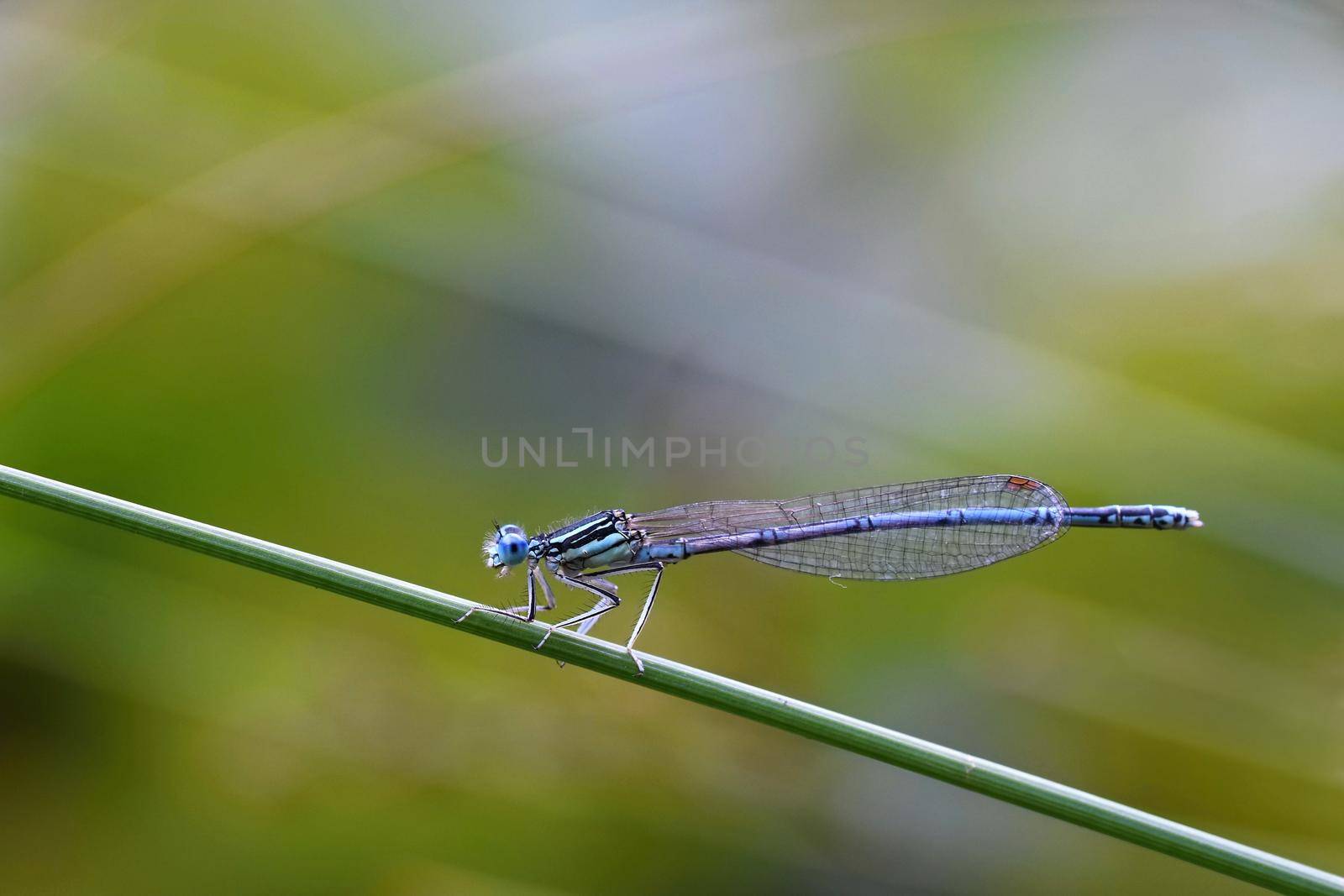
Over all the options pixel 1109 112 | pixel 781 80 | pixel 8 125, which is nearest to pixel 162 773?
pixel 8 125

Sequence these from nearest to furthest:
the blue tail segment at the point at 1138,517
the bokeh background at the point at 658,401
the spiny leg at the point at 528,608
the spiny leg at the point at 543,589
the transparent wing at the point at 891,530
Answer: the spiny leg at the point at 528,608 < the spiny leg at the point at 543,589 < the bokeh background at the point at 658,401 < the blue tail segment at the point at 1138,517 < the transparent wing at the point at 891,530

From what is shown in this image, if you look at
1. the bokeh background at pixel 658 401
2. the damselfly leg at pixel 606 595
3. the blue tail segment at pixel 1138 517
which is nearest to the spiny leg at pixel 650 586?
the damselfly leg at pixel 606 595

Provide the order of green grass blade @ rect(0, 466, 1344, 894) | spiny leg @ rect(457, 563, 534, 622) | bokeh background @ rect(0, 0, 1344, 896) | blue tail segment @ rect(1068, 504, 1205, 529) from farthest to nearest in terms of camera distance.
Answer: blue tail segment @ rect(1068, 504, 1205, 529)
bokeh background @ rect(0, 0, 1344, 896)
spiny leg @ rect(457, 563, 534, 622)
green grass blade @ rect(0, 466, 1344, 894)

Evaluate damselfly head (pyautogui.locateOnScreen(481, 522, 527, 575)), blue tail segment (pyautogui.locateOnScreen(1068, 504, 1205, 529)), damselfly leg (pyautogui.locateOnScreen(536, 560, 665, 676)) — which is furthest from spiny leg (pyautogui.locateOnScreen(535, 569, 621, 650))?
blue tail segment (pyautogui.locateOnScreen(1068, 504, 1205, 529))

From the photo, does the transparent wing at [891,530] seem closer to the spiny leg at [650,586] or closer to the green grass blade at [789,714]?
the spiny leg at [650,586]

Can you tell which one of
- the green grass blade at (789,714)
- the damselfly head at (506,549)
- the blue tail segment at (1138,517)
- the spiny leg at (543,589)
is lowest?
the green grass blade at (789,714)

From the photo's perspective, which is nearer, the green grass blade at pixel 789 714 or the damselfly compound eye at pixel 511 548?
the green grass blade at pixel 789 714

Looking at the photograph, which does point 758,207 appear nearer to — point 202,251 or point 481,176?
point 481,176

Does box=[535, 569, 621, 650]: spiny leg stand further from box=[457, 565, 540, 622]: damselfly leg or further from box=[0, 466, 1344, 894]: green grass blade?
box=[0, 466, 1344, 894]: green grass blade
